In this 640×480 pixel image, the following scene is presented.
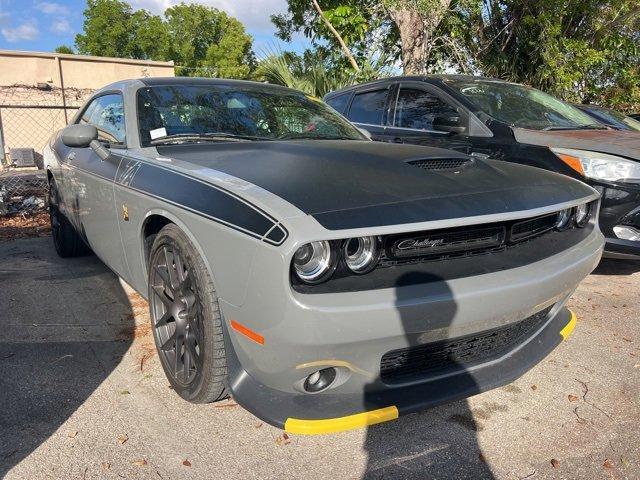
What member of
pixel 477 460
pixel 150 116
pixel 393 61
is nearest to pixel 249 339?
pixel 477 460

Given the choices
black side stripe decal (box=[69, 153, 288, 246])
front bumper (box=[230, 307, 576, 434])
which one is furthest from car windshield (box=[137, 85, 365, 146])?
Answer: front bumper (box=[230, 307, 576, 434])

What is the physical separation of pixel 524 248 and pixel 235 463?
1523mm

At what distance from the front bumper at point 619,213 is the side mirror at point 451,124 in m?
1.15

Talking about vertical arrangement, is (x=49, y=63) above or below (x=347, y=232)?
above

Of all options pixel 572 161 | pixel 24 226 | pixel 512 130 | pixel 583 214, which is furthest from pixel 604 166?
pixel 24 226

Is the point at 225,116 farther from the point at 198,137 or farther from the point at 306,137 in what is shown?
the point at 306,137

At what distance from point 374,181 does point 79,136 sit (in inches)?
74.4

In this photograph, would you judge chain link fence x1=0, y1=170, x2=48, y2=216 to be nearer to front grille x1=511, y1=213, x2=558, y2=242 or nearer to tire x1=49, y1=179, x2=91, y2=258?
tire x1=49, y1=179, x2=91, y2=258

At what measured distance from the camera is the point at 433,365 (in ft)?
7.11

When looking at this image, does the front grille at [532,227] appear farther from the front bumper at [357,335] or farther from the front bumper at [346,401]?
the front bumper at [346,401]

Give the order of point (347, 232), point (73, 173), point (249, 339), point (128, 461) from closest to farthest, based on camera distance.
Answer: point (347, 232), point (249, 339), point (128, 461), point (73, 173)

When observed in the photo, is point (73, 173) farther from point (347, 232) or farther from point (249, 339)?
point (347, 232)

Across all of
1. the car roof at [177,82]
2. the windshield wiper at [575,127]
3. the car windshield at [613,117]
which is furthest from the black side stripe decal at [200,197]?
the car windshield at [613,117]

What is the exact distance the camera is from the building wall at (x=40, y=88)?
51.7ft
